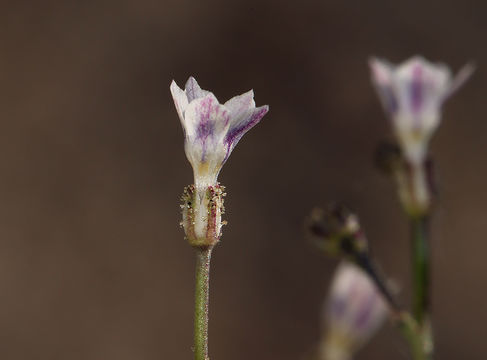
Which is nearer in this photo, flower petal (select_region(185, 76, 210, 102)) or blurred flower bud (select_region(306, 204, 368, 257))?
flower petal (select_region(185, 76, 210, 102))

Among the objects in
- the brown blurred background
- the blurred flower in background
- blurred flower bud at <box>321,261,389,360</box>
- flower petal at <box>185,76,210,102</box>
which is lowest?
blurred flower bud at <box>321,261,389,360</box>

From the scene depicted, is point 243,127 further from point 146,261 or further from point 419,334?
point 146,261

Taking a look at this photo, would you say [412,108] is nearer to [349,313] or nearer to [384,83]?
[384,83]

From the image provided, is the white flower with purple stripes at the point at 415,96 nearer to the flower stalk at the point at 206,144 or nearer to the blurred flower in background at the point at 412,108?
the blurred flower in background at the point at 412,108

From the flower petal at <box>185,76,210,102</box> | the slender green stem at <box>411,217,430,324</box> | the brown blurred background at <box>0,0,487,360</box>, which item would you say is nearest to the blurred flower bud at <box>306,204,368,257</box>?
the slender green stem at <box>411,217,430,324</box>

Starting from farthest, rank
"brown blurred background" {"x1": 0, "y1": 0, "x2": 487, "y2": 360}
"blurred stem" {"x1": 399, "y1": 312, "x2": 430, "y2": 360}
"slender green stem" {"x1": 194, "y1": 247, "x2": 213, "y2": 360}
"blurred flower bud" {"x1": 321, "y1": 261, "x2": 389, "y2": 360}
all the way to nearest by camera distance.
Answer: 1. "brown blurred background" {"x1": 0, "y1": 0, "x2": 487, "y2": 360}
2. "blurred flower bud" {"x1": 321, "y1": 261, "x2": 389, "y2": 360}
3. "blurred stem" {"x1": 399, "y1": 312, "x2": 430, "y2": 360}
4. "slender green stem" {"x1": 194, "y1": 247, "x2": 213, "y2": 360}

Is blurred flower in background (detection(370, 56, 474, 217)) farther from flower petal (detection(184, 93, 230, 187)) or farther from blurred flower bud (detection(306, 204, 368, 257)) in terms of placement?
flower petal (detection(184, 93, 230, 187))

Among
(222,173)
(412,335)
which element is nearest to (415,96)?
(412,335)
